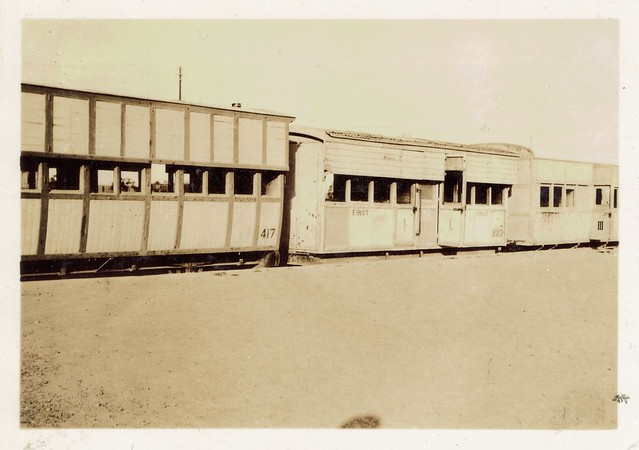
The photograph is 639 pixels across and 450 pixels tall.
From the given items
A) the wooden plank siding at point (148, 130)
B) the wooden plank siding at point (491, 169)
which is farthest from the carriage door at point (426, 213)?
the wooden plank siding at point (148, 130)

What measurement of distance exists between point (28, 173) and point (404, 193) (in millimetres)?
9169

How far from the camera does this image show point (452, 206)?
1574cm

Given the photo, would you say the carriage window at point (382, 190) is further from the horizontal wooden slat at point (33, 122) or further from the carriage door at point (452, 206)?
the horizontal wooden slat at point (33, 122)

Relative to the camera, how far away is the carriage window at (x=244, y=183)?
39.0 feet

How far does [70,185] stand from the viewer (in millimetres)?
9906

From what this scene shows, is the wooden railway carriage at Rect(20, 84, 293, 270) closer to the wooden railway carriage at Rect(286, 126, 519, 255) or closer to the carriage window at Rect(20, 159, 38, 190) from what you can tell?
the carriage window at Rect(20, 159, 38, 190)

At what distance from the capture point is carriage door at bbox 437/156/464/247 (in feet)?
50.9

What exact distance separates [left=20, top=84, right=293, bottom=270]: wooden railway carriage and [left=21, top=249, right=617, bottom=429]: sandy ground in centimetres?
91

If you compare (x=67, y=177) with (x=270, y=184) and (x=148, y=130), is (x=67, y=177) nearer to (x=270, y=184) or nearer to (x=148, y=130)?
(x=148, y=130)

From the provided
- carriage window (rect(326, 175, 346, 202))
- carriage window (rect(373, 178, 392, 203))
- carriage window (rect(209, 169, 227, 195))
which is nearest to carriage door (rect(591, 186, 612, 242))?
carriage window (rect(373, 178, 392, 203))

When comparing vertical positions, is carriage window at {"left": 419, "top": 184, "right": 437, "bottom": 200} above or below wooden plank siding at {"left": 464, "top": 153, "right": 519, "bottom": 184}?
below

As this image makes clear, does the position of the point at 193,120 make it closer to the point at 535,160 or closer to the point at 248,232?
the point at 248,232

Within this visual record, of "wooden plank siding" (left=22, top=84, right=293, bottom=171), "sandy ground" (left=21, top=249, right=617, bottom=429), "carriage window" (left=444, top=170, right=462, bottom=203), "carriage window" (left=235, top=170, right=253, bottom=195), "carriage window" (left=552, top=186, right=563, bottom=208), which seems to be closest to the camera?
"sandy ground" (left=21, top=249, right=617, bottom=429)
